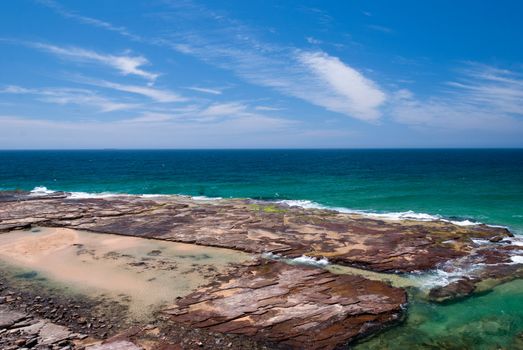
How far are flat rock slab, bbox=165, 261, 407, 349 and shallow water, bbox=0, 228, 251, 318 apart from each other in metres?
2.01

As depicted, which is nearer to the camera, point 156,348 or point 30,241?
point 156,348

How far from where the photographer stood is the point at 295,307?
17.4 metres

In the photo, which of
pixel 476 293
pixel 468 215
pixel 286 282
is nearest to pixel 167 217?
pixel 286 282

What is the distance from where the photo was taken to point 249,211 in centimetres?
3953

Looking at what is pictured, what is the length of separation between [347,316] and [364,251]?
9823 mm

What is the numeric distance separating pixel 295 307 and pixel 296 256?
8.40 m

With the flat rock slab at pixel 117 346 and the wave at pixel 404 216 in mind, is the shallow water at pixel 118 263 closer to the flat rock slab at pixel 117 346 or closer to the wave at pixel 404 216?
the flat rock slab at pixel 117 346

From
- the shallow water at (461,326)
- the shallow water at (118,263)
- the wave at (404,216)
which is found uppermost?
the wave at (404,216)

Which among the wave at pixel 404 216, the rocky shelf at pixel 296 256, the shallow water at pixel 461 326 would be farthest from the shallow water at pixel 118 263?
the wave at pixel 404 216

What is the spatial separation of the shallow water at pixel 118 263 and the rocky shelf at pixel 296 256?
1272 millimetres

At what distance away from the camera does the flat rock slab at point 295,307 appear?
15.6 m

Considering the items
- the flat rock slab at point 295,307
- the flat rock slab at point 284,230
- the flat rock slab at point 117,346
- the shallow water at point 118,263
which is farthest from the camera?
the flat rock slab at point 284,230

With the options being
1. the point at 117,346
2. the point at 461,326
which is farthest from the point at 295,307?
the point at 117,346

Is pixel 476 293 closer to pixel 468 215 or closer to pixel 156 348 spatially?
pixel 156 348
